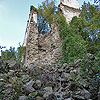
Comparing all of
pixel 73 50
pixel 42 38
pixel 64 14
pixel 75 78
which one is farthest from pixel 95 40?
pixel 75 78

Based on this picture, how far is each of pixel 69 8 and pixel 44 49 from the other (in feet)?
11.6

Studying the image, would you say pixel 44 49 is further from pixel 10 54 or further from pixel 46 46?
pixel 10 54

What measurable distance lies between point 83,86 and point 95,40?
4601 millimetres

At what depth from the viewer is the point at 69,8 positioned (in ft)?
28.8

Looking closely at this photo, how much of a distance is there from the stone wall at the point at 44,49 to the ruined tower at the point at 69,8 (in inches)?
52.2

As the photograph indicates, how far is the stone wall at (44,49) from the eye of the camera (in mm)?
6938

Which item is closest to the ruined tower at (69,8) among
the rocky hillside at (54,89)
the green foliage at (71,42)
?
the green foliage at (71,42)

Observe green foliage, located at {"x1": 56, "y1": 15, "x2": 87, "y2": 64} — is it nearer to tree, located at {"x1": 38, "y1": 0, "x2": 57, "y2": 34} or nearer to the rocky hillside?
the rocky hillside

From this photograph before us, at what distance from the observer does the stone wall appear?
22.8 feet

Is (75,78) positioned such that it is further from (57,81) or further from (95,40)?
(95,40)

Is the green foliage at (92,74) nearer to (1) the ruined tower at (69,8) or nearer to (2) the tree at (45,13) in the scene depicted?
(1) the ruined tower at (69,8)

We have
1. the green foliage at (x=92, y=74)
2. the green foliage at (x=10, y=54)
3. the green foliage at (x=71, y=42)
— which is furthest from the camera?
the green foliage at (x=10, y=54)

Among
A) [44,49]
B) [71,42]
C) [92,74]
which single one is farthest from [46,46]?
[92,74]

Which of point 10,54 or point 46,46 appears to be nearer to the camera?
point 10,54
